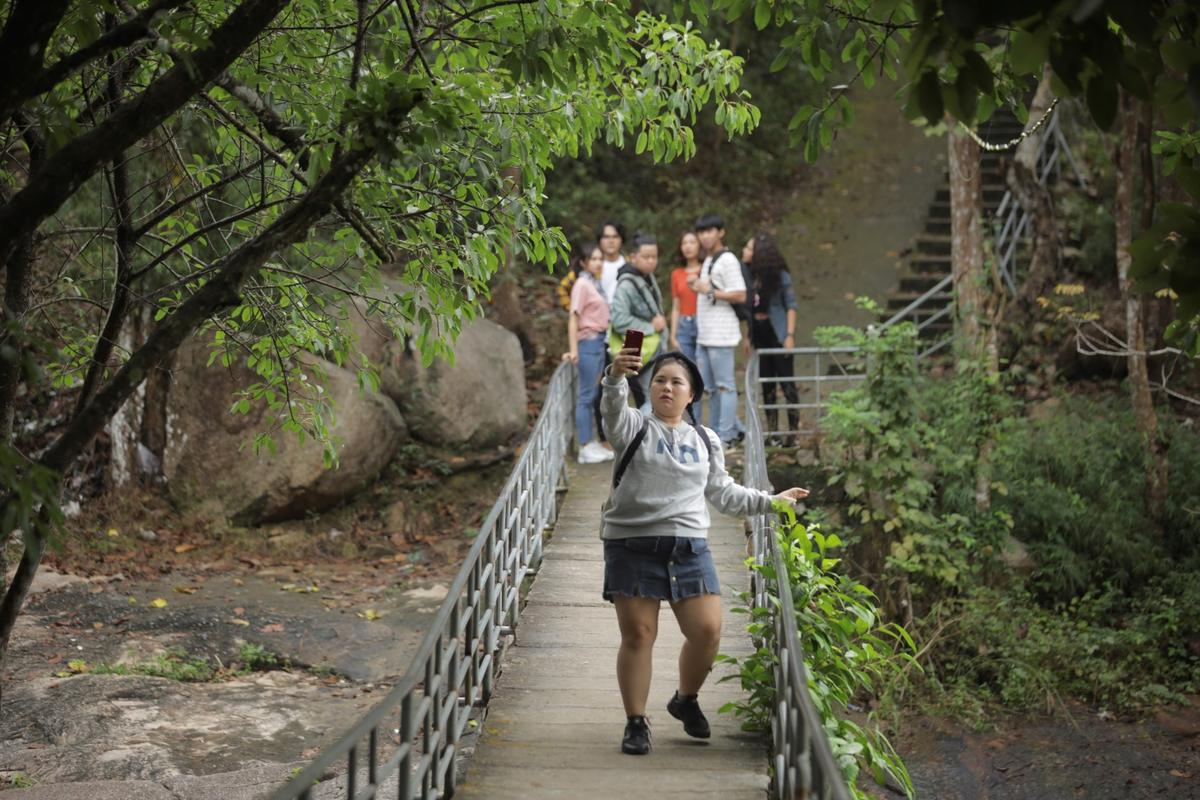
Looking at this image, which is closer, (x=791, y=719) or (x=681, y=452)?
(x=791, y=719)

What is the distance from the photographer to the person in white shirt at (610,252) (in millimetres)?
10398

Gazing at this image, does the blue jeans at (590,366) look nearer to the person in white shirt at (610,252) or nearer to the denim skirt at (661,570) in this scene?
the person in white shirt at (610,252)

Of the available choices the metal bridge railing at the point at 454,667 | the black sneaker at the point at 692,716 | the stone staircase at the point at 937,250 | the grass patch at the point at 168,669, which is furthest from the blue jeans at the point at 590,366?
the stone staircase at the point at 937,250

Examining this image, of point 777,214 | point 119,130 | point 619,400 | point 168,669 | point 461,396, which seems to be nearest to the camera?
point 119,130

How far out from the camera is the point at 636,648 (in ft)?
16.9

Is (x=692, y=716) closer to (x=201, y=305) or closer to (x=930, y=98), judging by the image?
(x=201, y=305)

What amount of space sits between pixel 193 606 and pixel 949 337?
27.1 feet

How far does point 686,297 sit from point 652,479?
5.82 meters

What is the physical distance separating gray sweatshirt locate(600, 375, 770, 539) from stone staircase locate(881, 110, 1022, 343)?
1014 centimetres

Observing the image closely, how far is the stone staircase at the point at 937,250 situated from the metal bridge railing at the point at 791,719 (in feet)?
32.5

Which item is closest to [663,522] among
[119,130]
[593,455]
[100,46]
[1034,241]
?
[119,130]

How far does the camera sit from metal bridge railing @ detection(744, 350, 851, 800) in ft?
11.9

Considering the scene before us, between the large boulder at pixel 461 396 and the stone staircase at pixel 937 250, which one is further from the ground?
the stone staircase at pixel 937 250

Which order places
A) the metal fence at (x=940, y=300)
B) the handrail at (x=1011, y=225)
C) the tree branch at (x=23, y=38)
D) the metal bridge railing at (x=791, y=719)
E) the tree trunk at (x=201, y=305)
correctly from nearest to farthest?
the tree branch at (x=23, y=38), the metal bridge railing at (x=791, y=719), the tree trunk at (x=201, y=305), the metal fence at (x=940, y=300), the handrail at (x=1011, y=225)
